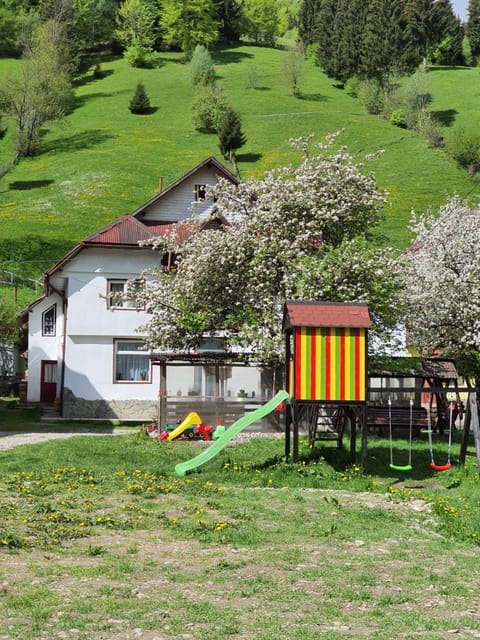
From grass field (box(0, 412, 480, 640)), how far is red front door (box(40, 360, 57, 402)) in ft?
81.9

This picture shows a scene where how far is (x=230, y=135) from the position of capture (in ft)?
286

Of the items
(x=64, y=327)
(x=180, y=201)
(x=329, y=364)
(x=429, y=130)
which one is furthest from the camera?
(x=429, y=130)

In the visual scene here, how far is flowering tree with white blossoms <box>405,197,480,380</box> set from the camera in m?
27.4

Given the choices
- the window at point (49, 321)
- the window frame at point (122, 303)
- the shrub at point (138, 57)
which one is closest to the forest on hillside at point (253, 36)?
the shrub at point (138, 57)

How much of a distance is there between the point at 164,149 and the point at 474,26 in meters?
86.9

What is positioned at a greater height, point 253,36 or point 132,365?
point 253,36

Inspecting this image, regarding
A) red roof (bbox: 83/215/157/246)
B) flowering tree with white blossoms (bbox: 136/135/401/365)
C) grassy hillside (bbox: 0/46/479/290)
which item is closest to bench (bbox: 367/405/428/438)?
flowering tree with white blossoms (bbox: 136/135/401/365)

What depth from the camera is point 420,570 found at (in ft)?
34.1

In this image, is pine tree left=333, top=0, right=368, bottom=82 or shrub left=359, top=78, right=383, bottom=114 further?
pine tree left=333, top=0, right=368, bottom=82

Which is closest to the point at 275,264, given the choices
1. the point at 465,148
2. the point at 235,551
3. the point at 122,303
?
the point at 122,303

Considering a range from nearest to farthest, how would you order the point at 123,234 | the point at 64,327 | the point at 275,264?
the point at 275,264 → the point at 123,234 → the point at 64,327

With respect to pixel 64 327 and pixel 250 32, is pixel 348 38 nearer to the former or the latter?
pixel 250 32

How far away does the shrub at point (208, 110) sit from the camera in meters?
95.8

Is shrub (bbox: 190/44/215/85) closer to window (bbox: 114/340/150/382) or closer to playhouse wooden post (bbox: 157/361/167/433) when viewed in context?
window (bbox: 114/340/150/382)
